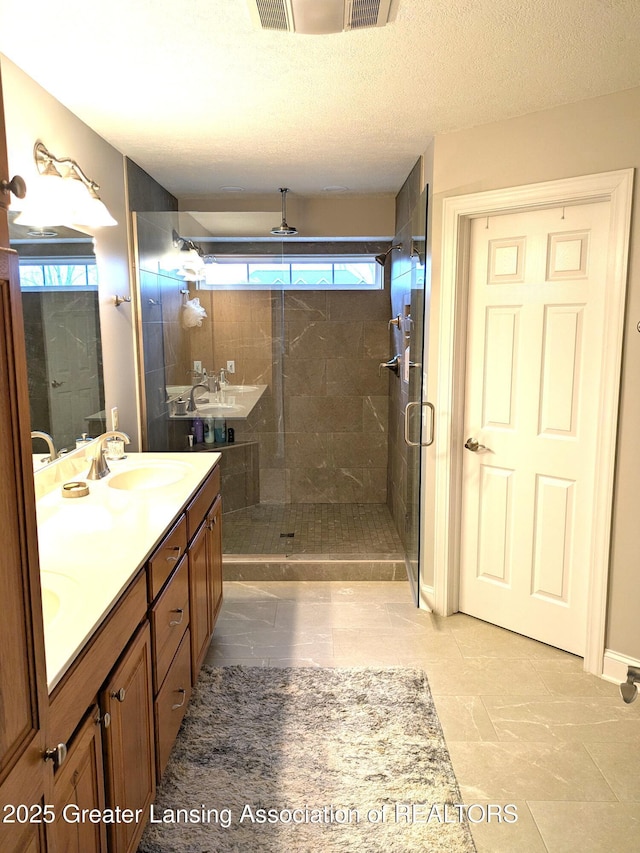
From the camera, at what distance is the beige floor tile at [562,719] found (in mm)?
2424

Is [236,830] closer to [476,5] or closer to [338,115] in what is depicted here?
[476,5]

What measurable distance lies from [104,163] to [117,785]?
2.74 metres

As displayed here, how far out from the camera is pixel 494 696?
268 cm

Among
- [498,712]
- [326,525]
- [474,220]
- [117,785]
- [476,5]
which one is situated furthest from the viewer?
[326,525]

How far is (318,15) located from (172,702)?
218cm

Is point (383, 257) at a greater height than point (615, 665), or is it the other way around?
point (383, 257)

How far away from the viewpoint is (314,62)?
2.23 metres

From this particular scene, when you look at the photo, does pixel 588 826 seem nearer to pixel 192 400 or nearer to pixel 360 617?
pixel 360 617

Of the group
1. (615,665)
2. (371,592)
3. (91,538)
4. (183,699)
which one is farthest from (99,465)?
(615,665)

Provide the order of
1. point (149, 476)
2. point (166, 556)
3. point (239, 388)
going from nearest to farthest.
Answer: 1. point (166, 556)
2. point (149, 476)
3. point (239, 388)

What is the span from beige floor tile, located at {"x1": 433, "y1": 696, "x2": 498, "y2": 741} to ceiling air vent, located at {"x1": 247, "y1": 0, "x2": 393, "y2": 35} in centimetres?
244

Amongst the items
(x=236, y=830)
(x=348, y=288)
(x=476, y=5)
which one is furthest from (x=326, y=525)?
(x=476, y=5)

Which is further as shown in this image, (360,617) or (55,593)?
(360,617)

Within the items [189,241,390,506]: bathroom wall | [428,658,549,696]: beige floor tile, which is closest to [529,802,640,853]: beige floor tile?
[428,658,549,696]: beige floor tile
